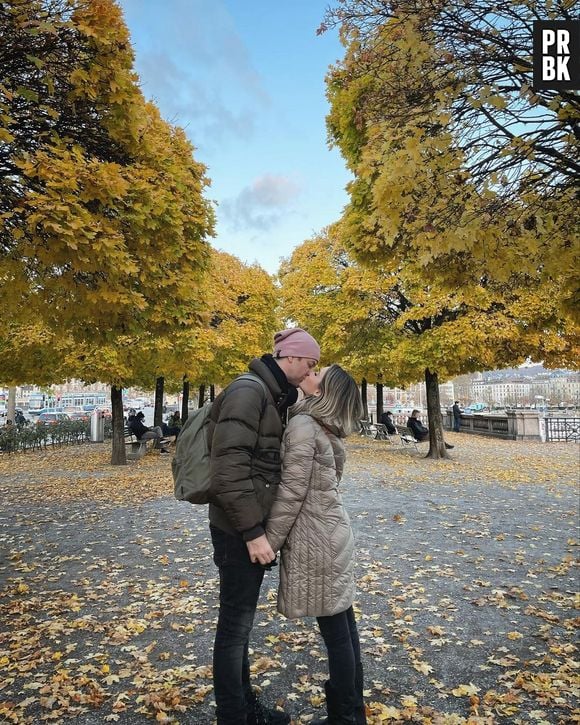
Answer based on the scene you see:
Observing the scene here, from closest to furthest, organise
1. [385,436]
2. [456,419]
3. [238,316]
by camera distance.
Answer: [385,436], [238,316], [456,419]

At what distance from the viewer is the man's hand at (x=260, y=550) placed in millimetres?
2459

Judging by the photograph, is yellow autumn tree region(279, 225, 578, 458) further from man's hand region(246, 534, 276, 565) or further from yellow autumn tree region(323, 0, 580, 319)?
man's hand region(246, 534, 276, 565)

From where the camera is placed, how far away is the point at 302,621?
14.9 feet

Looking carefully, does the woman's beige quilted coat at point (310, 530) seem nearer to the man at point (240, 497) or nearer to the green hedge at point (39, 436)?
the man at point (240, 497)

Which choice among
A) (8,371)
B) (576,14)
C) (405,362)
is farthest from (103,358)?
(576,14)

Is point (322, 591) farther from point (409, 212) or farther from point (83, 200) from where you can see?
point (83, 200)

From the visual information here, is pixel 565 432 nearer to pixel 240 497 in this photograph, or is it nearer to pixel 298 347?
pixel 298 347

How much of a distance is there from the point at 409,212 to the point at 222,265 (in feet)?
81.7

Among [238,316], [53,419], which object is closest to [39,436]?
[238,316]

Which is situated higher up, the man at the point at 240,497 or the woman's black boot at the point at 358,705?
the man at the point at 240,497

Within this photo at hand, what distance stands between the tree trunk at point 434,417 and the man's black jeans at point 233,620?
15.0m

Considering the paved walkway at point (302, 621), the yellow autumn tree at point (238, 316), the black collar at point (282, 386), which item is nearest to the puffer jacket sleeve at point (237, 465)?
the black collar at point (282, 386)

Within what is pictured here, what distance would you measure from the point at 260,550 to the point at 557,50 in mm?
4727

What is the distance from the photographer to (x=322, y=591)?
2.62m
